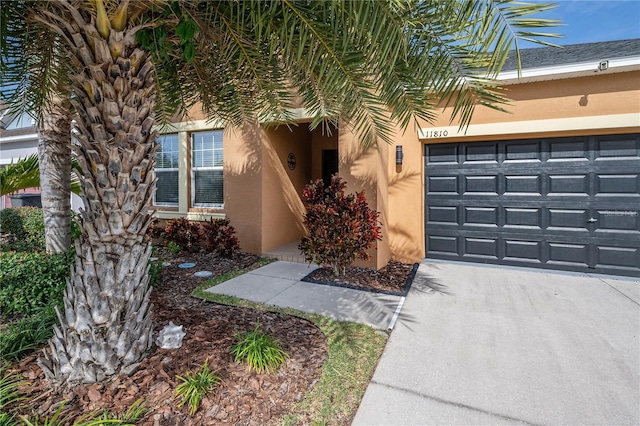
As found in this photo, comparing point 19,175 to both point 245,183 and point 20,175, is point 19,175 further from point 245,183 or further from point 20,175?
point 245,183

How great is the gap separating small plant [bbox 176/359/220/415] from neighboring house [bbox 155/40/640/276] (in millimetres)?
4378

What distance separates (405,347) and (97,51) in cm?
406

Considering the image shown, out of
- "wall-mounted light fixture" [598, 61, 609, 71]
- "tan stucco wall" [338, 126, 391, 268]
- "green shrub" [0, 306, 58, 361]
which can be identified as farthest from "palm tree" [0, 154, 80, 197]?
"wall-mounted light fixture" [598, 61, 609, 71]

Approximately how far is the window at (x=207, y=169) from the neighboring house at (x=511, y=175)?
7 cm

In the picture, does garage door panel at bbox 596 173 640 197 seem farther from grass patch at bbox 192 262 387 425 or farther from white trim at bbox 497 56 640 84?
grass patch at bbox 192 262 387 425

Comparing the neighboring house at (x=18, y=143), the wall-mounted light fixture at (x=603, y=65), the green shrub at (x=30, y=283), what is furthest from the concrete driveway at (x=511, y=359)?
the neighboring house at (x=18, y=143)

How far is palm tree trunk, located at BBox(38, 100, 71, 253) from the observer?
16.7ft

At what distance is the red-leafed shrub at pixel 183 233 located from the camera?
806cm

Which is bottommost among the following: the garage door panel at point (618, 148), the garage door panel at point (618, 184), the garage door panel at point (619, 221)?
the garage door panel at point (619, 221)

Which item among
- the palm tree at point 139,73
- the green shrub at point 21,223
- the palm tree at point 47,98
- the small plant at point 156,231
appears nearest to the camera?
the palm tree at point 139,73

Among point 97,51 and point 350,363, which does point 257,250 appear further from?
point 97,51

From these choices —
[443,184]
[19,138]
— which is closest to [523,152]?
[443,184]

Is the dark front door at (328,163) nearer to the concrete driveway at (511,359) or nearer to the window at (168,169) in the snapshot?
the window at (168,169)

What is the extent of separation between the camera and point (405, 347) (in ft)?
11.8
